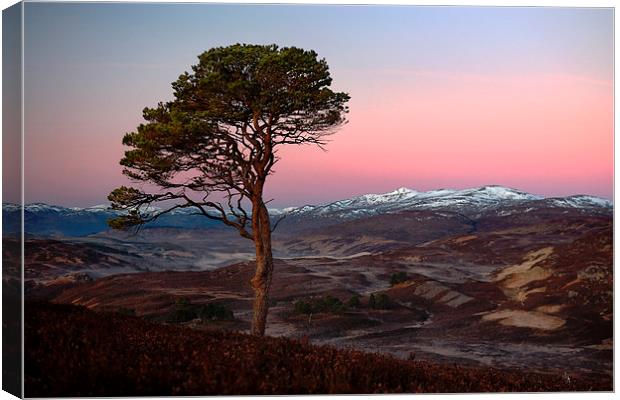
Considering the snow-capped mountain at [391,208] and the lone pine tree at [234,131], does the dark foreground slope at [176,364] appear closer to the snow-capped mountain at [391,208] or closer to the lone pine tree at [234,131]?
the lone pine tree at [234,131]

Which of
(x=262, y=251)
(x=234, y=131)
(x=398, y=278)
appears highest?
(x=234, y=131)

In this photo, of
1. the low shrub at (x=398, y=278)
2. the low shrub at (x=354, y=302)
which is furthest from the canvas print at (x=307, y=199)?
the low shrub at (x=354, y=302)

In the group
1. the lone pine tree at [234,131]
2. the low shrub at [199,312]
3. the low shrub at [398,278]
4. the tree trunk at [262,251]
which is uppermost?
the lone pine tree at [234,131]

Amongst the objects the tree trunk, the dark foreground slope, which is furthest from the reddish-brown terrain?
the dark foreground slope

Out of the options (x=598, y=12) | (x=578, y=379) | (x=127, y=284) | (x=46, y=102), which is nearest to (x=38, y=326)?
(x=46, y=102)

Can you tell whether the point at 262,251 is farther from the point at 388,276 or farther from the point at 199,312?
the point at 388,276

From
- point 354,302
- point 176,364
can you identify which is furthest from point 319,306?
point 176,364

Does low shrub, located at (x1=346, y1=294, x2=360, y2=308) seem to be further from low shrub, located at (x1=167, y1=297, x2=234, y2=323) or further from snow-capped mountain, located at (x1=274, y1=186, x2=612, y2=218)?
low shrub, located at (x1=167, y1=297, x2=234, y2=323)
